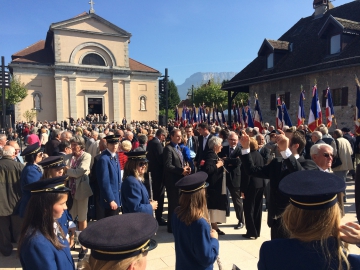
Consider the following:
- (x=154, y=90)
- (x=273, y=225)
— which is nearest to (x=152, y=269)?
(x=273, y=225)

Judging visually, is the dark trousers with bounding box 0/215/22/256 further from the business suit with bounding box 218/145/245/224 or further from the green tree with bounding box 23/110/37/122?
the green tree with bounding box 23/110/37/122

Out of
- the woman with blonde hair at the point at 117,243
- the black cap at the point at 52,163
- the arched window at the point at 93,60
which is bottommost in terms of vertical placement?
the woman with blonde hair at the point at 117,243

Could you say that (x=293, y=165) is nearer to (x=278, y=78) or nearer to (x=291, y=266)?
(x=291, y=266)

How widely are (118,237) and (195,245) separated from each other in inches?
49.9

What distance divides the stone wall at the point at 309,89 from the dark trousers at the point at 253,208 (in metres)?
13.7

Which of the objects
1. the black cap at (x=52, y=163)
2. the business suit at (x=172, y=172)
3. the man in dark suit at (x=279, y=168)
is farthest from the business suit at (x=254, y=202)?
the black cap at (x=52, y=163)

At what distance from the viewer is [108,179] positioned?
4695 mm

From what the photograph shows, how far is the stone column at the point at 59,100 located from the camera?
1421 inches

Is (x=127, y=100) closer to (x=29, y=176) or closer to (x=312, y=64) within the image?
(x=312, y=64)

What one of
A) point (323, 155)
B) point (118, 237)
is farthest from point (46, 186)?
point (323, 155)

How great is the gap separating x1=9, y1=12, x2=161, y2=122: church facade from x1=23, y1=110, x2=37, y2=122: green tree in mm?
731

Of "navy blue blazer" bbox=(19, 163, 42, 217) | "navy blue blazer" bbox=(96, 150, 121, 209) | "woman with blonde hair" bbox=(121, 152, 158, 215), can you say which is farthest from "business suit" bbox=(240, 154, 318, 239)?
"navy blue blazer" bbox=(19, 163, 42, 217)

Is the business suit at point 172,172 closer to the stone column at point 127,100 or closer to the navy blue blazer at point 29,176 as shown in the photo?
the navy blue blazer at point 29,176

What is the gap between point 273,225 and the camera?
396 cm
